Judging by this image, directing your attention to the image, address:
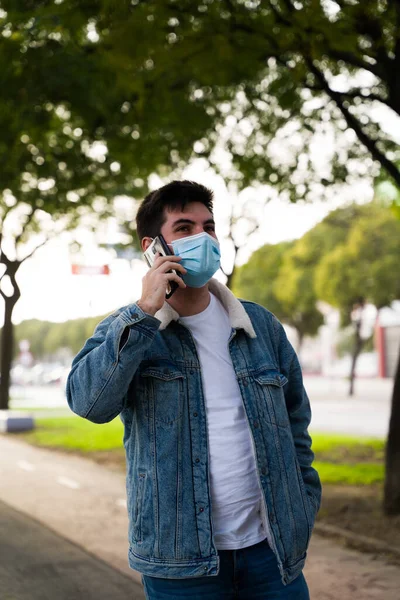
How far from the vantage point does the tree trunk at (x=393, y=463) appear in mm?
7953

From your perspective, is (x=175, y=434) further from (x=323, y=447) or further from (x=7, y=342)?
(x=7, y=342)

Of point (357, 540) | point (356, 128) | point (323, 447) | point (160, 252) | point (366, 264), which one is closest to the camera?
point (160, 252)

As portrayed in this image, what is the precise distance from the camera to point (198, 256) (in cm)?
247

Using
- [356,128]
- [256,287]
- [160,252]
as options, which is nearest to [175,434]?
[160,252]

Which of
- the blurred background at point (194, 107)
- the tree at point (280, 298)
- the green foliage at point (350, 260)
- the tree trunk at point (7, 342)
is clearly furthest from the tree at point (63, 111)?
the tree at point (280, 298)

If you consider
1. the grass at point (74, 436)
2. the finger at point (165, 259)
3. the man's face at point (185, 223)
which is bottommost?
the grass at point (74, 436)

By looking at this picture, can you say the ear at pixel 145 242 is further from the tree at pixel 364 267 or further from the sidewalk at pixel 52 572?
the tree at pixel 364 267

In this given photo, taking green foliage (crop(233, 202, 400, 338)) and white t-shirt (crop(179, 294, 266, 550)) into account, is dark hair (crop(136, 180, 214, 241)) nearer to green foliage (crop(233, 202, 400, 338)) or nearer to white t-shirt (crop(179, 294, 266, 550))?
white t-shirt (crop(179, 294, 266, 550))

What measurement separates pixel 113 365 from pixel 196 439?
34 centimetres

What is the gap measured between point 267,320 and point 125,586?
12.5ft

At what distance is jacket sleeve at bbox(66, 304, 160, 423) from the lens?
232 cm

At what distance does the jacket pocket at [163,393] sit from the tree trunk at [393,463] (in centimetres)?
612

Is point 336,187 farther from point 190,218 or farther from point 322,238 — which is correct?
point 322,238

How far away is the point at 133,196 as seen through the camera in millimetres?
18656
